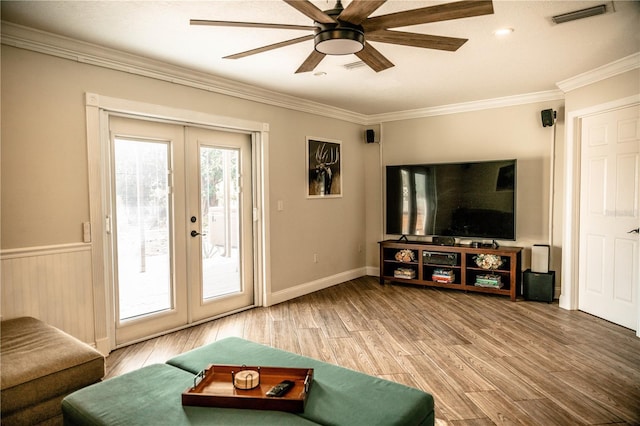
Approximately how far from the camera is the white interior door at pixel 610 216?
150 inches

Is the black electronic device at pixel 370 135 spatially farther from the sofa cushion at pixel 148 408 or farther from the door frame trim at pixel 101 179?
the sofa cushion at pixel 148 408

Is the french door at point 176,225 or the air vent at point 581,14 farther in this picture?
the french door at point 176,225

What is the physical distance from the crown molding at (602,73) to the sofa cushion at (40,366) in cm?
477

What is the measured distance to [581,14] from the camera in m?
2.71

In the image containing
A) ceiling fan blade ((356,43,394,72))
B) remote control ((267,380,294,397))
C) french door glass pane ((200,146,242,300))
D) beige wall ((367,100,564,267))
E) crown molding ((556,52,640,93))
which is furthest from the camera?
beige wall ((367,100,564,267))

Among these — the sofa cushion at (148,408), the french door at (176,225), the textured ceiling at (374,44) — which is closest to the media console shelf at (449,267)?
the textured ceiling at (374,44)

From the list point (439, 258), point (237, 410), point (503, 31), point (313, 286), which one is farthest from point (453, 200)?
point (237, 410)

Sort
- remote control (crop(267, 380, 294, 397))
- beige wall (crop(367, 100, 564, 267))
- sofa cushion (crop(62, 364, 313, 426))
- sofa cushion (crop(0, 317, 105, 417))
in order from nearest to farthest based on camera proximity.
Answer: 1. sofa cushion (crop(62, 364, 313, 426))
2. remote control (crop(267, 380, 294, 397))
3. sofa cushion (crop(0, 317, 105, 417))
4. beige wall (crop(367, 100, 564, 267))

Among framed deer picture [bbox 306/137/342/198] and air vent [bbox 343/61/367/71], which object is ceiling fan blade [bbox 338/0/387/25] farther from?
framed deer picture [bbox 306/137/342/198]

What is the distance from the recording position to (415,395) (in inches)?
70.4

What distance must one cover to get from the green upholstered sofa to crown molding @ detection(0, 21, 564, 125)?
2457 millimetres

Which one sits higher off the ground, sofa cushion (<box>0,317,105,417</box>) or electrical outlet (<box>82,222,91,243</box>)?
electrical outlet (<box>82,222,91,243</box>)

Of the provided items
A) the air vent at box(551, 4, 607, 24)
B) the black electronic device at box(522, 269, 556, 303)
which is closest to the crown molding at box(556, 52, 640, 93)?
the air vent at box(551, 4, 607, 24)

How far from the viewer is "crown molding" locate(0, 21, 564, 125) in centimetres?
289
